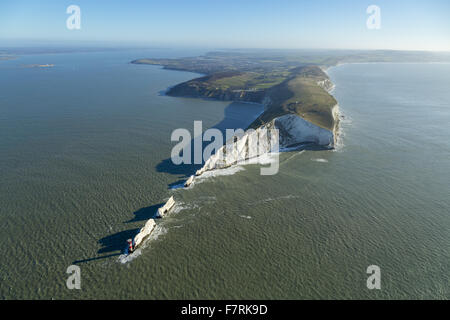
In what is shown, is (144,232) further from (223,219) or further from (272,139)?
(272,139)

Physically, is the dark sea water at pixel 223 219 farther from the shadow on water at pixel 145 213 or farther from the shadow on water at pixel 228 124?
the shadow on water at pixel 228 124

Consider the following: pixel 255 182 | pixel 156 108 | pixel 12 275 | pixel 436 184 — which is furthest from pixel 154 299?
pixel 156 108

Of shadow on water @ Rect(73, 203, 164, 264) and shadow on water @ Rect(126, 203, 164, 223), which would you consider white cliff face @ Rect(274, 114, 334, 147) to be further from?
shadow on water @ Rect(73, 203, 164, 264)

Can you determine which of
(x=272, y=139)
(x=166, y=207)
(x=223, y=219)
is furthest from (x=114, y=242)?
(x=272, y=139)

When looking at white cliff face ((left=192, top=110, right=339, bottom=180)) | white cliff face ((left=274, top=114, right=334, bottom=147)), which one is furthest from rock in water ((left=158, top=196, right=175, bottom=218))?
white cliff face ((left=274, top=114, right=334, bottom=147))

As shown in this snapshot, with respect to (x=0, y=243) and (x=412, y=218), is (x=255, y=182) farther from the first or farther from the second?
(x=0, y=243)

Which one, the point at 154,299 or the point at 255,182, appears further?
the point at 255,182
